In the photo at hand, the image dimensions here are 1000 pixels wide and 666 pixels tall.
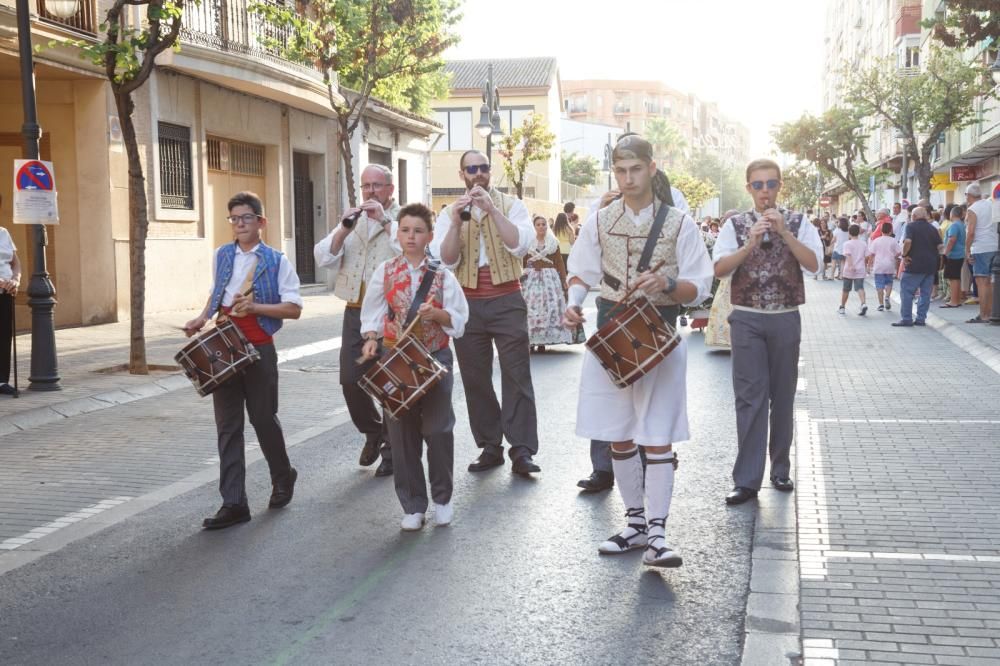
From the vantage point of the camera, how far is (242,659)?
4082 millimetres

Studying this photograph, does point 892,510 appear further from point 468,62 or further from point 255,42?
point 468,62

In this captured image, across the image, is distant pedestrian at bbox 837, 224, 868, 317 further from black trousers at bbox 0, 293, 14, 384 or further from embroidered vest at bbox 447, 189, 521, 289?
embroidered vest at bbox 447, 189, 521, 289

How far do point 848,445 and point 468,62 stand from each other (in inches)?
2864

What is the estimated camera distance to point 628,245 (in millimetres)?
5426

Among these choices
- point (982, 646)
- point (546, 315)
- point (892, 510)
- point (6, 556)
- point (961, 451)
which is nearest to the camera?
point (982, 646)

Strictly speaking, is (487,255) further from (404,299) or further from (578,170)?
(578,170)

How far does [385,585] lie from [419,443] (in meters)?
1.12

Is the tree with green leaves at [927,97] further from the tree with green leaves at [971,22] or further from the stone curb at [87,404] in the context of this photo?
the stone curb at [87,404]

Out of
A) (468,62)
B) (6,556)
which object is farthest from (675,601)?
(468,62)

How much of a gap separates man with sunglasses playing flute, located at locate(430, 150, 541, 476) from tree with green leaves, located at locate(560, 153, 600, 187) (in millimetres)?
Answer: 78362

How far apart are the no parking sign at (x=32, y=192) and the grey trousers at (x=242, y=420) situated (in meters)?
5.67

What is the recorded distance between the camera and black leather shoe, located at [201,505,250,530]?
236 inches

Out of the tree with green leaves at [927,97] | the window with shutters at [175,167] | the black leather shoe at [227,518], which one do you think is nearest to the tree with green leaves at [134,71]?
the black leather shoe at [227,518]

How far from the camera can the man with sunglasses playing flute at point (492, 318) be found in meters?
7.05
